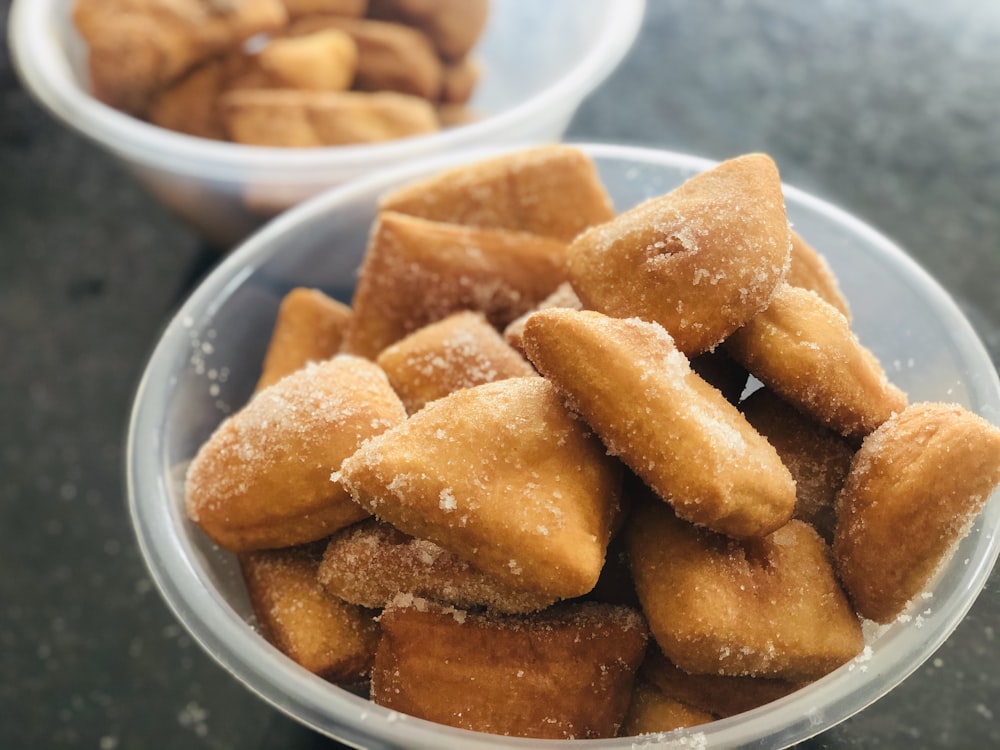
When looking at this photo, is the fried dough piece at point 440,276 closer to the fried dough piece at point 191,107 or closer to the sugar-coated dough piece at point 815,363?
the sugar-coated dough piece at point 815,363

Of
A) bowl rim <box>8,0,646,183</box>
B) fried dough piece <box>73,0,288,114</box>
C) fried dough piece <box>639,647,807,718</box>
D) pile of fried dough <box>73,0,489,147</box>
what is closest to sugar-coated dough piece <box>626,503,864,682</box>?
fried dough piece <box>639,647,807,718</box>

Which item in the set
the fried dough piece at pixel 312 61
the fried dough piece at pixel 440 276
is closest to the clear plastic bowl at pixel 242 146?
the fried dough piece at pixel 312 61

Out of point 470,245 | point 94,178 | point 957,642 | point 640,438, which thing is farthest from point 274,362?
point 94,178

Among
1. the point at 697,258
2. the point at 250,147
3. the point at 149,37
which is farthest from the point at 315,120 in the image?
the point at 697,258

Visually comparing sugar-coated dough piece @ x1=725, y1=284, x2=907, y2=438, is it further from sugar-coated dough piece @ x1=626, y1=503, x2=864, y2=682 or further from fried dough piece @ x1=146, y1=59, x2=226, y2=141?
fried dough piece @ x1=146, y1=59, x2=226, y2=141

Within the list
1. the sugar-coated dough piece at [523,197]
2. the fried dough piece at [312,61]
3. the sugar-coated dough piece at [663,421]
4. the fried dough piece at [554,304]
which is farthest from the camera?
the fried dough piece at [312,61]

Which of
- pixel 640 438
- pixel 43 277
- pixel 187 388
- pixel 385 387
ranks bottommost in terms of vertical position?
pixel 43 277

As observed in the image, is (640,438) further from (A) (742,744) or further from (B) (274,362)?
(B) (274,362)
